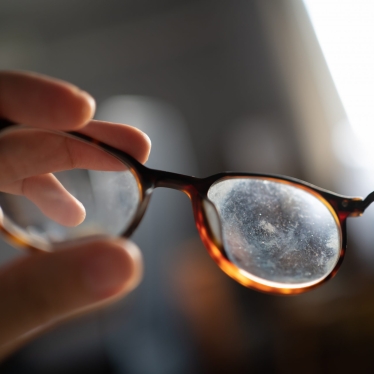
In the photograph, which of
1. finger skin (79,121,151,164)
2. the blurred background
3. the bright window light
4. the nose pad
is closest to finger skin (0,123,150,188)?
finger skin (79,121,151,164)

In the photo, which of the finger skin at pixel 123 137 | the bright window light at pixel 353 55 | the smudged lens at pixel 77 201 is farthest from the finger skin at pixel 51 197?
the bright window light at pixel 353 55

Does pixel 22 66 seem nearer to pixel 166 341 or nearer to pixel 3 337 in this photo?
pixel 166 341

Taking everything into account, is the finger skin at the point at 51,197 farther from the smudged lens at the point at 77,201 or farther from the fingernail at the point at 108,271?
the fingernail at the point at 108,271

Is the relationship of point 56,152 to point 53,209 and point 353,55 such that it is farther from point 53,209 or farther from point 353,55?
point 353,55

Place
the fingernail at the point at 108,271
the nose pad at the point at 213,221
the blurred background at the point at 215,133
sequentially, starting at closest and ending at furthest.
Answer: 1. the fingernail at the point at 108,271
2. the nose pad at the point at 213,221
3. the blurred background at the point at 215,133

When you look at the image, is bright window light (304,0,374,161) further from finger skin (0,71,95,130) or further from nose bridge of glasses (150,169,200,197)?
finger skin (0,71,95,130)

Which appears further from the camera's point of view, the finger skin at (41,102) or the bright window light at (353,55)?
the bright window light at (353,55)
